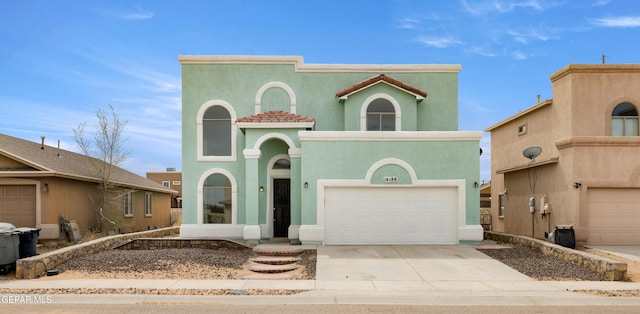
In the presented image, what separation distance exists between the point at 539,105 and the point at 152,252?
1614 centimetres

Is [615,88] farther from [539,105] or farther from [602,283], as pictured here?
[602,283]

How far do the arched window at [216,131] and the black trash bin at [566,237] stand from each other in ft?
41.2

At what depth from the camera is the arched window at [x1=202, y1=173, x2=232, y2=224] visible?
66.5 ft

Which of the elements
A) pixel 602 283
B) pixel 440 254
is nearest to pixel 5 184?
pixel 440 254

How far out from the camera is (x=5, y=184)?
66.6ft

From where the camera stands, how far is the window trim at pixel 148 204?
3011 centimetres

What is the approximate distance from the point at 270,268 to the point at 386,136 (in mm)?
6475

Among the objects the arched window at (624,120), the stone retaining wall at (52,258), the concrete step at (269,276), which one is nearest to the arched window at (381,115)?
the arched window at (624,120)

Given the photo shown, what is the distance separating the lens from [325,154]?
1784cm

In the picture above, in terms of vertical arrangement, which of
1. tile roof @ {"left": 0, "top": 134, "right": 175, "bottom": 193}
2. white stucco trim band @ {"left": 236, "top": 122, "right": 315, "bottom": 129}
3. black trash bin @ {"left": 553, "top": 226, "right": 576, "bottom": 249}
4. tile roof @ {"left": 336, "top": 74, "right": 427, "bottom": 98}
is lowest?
black trash bin @ {"left": 553, "top": 226, "right": 576, "bottom": 249}

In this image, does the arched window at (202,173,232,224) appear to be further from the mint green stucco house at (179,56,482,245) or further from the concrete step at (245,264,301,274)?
the concrete step at (245,264,301,274)

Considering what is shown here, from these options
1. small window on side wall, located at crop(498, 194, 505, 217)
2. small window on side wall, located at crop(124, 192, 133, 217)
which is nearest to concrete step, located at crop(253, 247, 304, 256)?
small window on side wall, located at crop(124, 192, 133, 217)

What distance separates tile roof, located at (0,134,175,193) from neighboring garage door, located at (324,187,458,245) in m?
11.4

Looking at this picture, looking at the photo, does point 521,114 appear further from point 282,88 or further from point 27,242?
point 27,242
